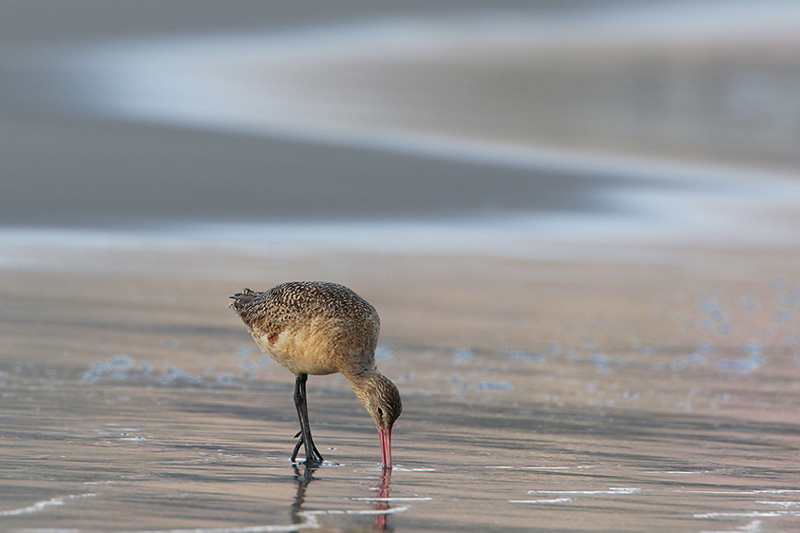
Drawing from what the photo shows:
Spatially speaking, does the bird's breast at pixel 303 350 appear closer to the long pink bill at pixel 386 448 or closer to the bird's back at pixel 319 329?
→ the bird's back at pixel 319 329

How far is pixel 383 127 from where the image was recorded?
2867 cm

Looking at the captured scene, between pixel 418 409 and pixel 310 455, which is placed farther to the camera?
pixel 418 409

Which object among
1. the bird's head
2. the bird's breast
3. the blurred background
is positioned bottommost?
the bird's head

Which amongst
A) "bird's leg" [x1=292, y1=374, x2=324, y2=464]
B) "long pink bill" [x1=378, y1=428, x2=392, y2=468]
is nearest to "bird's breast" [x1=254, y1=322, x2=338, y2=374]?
"bird's leg" [x1=292, y1=374, x2=324, y2=464]

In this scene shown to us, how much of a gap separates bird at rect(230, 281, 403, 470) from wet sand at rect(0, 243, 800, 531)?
0.27 m

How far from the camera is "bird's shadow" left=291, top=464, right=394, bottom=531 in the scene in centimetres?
485

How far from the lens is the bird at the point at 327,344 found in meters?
6.14

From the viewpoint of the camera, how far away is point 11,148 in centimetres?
2066

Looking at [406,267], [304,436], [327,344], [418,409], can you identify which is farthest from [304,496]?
[406,267]

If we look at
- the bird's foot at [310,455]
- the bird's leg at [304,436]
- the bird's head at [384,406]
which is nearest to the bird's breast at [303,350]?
the bird's leg at [304,436]

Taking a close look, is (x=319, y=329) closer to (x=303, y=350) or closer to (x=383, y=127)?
(x=303, y=350)

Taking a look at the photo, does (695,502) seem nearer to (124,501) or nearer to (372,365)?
(372,365)

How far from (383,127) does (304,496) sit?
933 inches

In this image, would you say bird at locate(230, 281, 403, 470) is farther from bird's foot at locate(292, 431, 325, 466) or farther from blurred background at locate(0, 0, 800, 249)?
blurred background at locate(0, 0, 800, 249)
